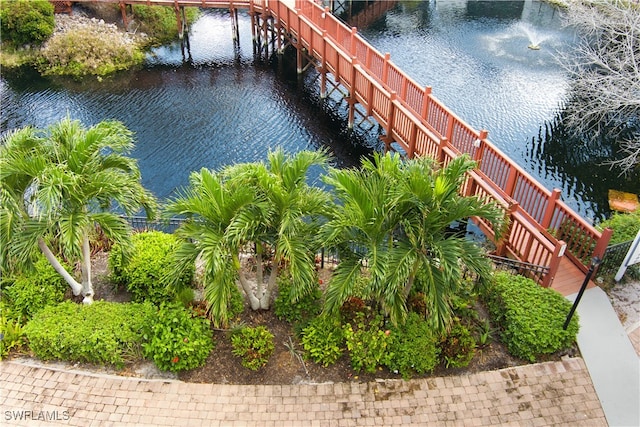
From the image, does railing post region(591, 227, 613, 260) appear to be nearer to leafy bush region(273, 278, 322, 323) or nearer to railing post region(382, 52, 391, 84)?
leafy bush region(273, 278, 322, 323)

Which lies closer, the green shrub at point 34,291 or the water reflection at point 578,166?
the green shrub at point 34,291

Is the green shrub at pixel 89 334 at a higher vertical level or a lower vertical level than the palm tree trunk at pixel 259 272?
lower

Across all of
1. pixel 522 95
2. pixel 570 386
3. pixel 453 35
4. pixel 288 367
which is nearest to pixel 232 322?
pixel 288 367

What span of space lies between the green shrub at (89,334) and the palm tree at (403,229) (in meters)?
3.40

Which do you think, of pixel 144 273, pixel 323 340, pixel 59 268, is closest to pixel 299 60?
pixel 144 273

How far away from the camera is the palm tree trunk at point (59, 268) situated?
937 cm

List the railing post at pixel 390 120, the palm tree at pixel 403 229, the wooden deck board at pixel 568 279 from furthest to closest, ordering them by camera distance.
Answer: the railing post at pixel 390 120 → the wooden deck board at pixel 568 279 → the palm tree at pixel 403 229

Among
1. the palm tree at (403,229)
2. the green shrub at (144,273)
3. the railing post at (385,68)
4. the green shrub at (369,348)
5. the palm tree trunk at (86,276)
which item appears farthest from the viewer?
the railing post at (385,68)

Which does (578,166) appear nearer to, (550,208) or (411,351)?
(550,208)

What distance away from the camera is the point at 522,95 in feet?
68.5

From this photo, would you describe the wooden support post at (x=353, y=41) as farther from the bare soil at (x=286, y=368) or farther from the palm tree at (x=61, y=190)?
the bare soil at (x=286, y=368)

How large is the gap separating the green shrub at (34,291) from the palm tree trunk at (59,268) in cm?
19

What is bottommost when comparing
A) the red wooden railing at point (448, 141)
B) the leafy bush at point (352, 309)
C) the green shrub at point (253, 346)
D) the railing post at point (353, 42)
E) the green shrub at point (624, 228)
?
the green shrub at point (253, 346)

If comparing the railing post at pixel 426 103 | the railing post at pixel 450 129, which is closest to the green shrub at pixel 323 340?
the railing post at pixel 450 129
